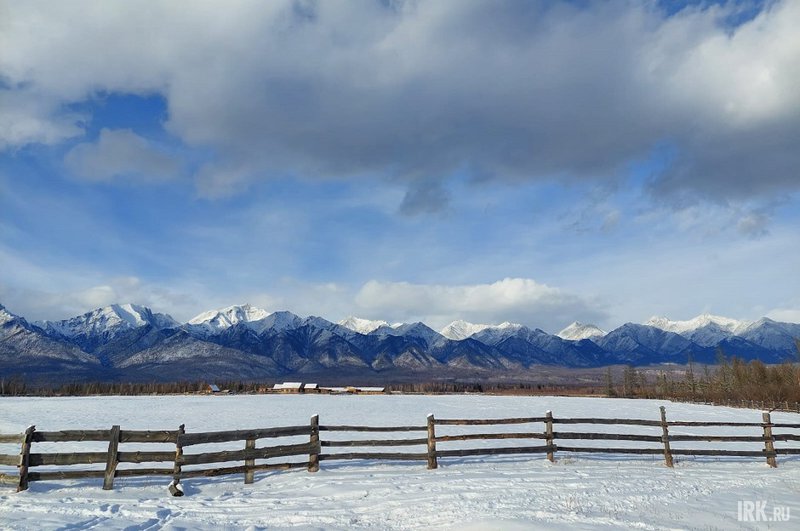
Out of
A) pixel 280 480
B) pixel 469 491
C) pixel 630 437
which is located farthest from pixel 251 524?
pixel 630 437

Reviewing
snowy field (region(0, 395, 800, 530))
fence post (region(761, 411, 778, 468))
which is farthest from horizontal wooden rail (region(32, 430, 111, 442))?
fence post (region(761, 411, 778, 468))

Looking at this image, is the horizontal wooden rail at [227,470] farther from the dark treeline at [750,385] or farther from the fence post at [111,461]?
the dark treeline at [750,385]

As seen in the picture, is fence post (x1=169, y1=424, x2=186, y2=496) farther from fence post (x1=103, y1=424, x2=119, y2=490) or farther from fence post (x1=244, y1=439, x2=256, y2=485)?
fence post (x1=244, y1=439, x2=256, y2=485)

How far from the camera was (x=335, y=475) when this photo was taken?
1634cm

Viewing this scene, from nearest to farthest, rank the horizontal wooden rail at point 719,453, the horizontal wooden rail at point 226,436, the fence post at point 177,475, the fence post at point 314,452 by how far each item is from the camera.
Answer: the fence post at point 177,475 → the horizontal wooden rail at point 226,436 → the fence post at point 314,452 → the horizontal wooden rail at point 719,453

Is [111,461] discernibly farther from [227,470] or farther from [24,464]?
[227,470]

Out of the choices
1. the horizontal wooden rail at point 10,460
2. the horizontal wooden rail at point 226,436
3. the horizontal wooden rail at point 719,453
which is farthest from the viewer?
the horizontal wooden rail at point 719,453

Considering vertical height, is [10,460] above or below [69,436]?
below

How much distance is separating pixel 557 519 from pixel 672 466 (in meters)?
10.3

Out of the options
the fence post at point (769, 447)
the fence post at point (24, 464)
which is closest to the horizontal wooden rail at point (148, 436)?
the fence post at point (24, 464)

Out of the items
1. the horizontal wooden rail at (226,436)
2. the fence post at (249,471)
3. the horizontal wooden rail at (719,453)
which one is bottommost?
the horizontal wooden rail at (719,453)

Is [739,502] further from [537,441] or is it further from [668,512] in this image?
[537,441]

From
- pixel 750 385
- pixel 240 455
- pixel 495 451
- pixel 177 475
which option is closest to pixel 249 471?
pixel 240 455

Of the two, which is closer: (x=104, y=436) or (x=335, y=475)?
(x=104, y=436)
